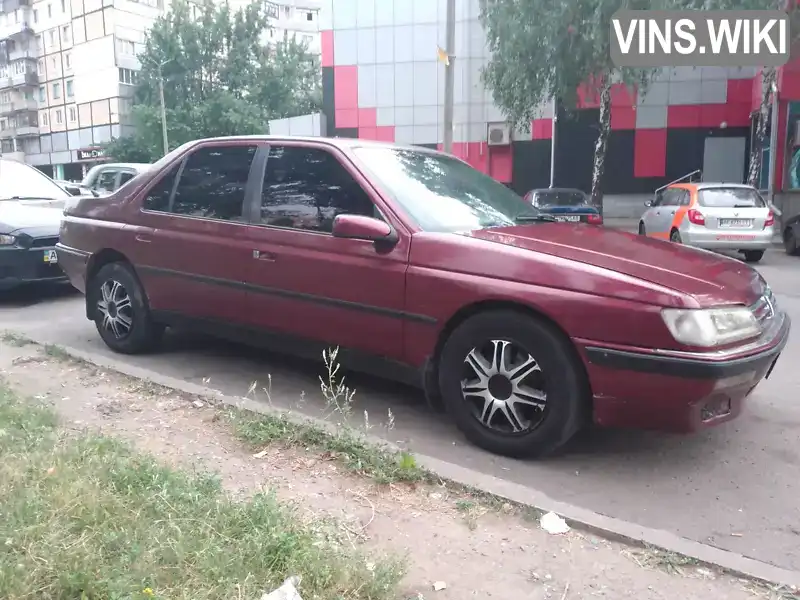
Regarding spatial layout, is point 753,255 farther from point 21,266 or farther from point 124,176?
point 21,266

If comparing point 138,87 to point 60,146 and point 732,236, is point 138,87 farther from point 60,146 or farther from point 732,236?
point 732,236

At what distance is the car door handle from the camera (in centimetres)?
450

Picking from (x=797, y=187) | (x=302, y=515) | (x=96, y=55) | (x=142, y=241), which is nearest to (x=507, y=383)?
(x=302, y=515)

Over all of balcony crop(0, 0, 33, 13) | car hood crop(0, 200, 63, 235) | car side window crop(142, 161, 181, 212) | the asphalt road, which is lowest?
the asphalt road

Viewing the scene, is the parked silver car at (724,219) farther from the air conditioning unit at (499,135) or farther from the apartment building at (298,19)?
the apartment building at (298,19)

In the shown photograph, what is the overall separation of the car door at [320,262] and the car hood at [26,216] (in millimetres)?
4016

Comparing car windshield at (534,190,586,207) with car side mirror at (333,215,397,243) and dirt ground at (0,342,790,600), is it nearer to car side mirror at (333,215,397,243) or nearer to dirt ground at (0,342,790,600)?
car side mirror at (333,215,397,243)

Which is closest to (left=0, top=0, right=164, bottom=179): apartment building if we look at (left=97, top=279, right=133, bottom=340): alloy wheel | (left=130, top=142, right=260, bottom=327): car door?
(left=97, top=279, right=133, bottom=340): alloy wheel

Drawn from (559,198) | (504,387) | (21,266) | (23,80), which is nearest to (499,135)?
(559,198)

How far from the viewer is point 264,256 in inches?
179

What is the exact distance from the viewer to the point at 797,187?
2056cm

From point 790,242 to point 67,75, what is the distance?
5880cm

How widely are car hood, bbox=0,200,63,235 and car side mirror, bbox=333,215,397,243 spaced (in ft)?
16.0

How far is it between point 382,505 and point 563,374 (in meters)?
1.06
